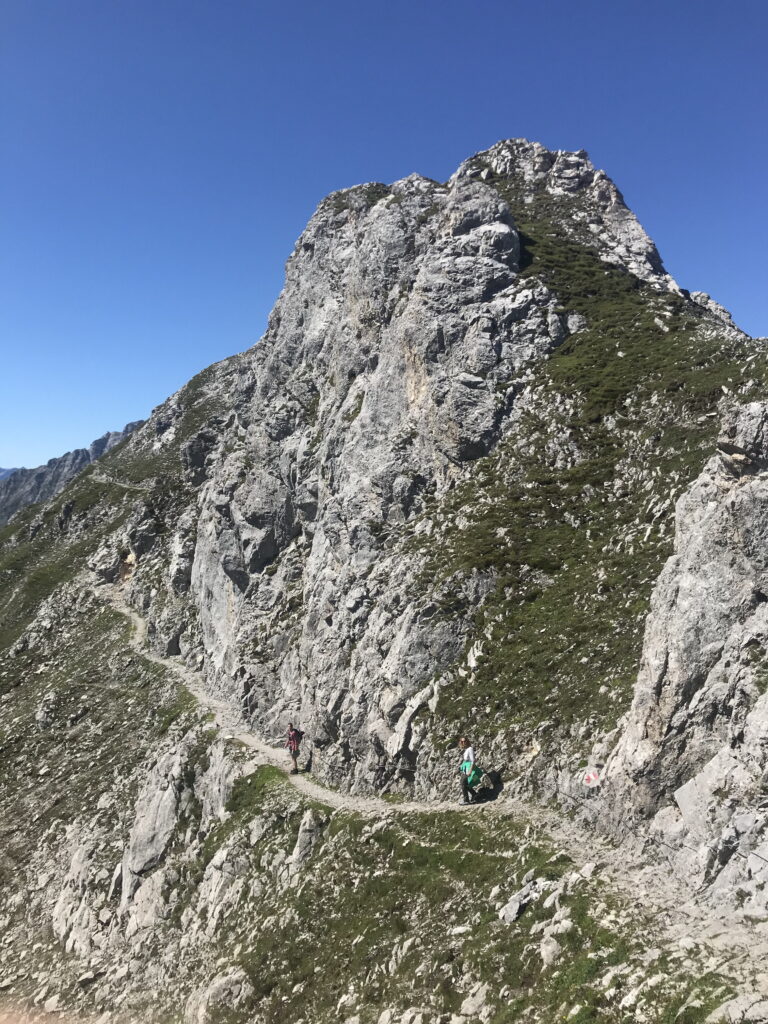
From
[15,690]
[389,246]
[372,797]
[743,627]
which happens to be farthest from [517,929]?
[15,690]

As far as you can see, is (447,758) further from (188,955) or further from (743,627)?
(188,955)

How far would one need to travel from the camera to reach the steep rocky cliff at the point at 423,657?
18.9m

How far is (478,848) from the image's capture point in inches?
870

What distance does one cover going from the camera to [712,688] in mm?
18797

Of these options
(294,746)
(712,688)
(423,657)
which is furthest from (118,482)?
(712,688)

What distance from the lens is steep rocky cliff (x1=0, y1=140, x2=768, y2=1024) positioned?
1894cm

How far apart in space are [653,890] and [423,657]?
17.4 m

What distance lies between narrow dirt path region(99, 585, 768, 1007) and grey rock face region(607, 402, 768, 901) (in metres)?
0.85

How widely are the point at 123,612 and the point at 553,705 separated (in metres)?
69.2

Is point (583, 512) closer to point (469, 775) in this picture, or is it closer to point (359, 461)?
point (469, 775)

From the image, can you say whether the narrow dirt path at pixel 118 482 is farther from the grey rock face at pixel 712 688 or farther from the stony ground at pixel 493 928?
the grey rock face at pixel 712 688

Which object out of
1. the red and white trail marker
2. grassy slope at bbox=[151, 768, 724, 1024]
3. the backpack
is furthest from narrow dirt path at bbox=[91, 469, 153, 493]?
the red and white trail marker

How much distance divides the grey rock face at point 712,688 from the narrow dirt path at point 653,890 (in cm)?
85

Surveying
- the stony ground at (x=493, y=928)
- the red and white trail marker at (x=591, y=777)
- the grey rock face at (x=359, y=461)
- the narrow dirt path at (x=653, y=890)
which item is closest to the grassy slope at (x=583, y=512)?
the red and white trail marker at (x=591, y=777)
